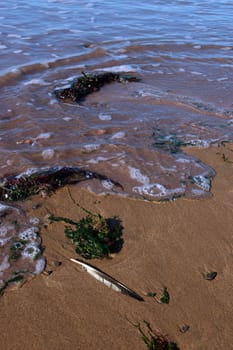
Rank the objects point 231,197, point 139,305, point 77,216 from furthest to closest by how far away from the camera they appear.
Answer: point 231,197 < point 77,216 < point 139,305

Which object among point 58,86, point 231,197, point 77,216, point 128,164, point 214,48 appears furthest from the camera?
point 214,48

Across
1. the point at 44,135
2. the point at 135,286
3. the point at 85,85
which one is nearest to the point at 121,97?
the point at 85,85

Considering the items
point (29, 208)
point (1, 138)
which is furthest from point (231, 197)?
point (1, 138)

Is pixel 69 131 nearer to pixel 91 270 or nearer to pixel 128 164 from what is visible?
pixel 128 164

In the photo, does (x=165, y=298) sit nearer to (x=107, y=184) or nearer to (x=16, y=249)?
(x=16, y=249)

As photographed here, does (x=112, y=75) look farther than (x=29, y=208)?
Yes
